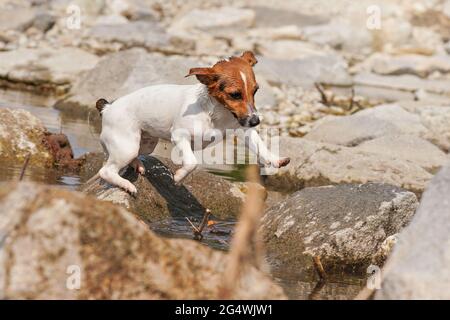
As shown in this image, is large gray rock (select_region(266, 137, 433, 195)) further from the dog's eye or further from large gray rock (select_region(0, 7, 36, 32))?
large gray rock (select_region(0, 7, 36, 32))

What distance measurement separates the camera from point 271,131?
59.0 feet

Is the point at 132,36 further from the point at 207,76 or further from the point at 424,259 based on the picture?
the point at 424,259

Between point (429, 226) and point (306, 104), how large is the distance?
50.5 ft

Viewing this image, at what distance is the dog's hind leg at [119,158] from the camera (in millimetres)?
9766

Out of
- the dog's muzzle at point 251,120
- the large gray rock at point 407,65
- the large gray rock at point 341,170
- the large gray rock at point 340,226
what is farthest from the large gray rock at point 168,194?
the large gray rock at point 407,65

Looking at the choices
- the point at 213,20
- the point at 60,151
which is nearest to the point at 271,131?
the point at 60,151

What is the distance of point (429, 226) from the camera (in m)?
6.00

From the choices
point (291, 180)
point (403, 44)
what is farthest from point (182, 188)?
point (403, 44)

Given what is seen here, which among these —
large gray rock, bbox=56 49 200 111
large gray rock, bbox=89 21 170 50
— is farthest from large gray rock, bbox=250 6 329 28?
large gray rock, bbox=56 49 200 111

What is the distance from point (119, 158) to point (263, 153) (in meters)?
1.52

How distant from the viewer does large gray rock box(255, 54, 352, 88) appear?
24.3m

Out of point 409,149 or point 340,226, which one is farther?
point 409,149

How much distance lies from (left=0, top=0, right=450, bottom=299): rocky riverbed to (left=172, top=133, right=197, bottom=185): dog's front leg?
78cm
